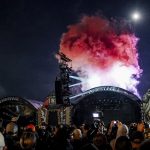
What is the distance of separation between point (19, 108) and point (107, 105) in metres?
8.65

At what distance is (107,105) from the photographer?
29.0m

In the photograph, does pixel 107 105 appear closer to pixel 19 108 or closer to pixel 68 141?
pixel 19 108

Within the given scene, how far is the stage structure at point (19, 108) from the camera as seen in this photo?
30641 millimetres

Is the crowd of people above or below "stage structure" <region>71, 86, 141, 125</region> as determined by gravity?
below

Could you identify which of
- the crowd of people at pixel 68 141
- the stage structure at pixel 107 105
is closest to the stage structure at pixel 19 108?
the stage structure at pixel 107 105

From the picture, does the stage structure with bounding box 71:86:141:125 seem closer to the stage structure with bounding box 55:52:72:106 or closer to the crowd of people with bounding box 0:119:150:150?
the stage structure with bounding box 55:52:72:106

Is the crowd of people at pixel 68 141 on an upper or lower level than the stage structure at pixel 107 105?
lower

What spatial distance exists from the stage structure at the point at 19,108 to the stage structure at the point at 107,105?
3886mm

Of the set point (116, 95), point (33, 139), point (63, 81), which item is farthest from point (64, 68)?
point (33, 139)

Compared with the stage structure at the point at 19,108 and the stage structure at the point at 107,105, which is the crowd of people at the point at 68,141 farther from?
the stage structure at the point at 19,108

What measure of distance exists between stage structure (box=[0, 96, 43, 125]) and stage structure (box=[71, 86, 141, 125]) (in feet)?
12.7

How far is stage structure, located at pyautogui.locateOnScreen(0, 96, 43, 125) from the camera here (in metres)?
30.6

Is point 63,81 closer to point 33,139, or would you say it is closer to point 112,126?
point 112,126

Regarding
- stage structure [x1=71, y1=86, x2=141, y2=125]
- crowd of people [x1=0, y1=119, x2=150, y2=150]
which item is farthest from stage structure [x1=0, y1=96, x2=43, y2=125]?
crowd of people [x1=0, y1=119, x2=150, y2=150]
